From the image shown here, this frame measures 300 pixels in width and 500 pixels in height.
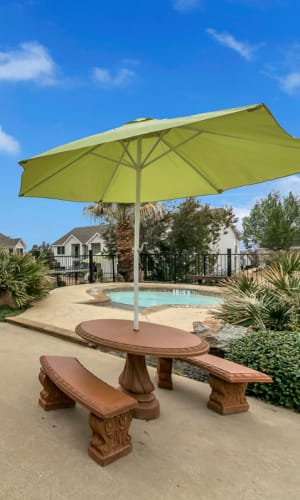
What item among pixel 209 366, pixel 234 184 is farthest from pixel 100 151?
pixel 209 366

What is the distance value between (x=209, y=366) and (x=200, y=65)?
10025mm

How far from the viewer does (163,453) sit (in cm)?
214

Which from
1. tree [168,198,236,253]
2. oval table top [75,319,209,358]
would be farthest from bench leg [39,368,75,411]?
tree [168,198,236,253]

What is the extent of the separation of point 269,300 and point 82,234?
106ft

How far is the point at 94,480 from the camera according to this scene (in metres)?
1.83

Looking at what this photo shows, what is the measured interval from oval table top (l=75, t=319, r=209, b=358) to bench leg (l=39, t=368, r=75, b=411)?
1.71 feet

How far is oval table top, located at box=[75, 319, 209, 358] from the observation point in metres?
2.15

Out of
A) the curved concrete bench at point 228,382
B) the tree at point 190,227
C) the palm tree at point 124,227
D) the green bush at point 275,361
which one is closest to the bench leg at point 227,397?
the curved concrete bench at point 228,382

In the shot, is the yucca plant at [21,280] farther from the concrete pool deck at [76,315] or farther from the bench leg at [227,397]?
the bench leg at [227,397]

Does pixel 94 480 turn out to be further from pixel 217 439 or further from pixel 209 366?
pixel 209 366

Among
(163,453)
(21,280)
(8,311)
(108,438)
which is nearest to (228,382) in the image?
(163,453)

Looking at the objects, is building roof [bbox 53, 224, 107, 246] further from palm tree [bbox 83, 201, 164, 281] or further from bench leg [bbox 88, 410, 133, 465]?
bench leg [bbox 88, 410, 133, 465]

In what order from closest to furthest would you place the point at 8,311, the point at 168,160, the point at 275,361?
the point at 275,361 < the point at 168,160 < the point at 8,311

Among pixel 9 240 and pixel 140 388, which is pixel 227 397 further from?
pixel 9 240
